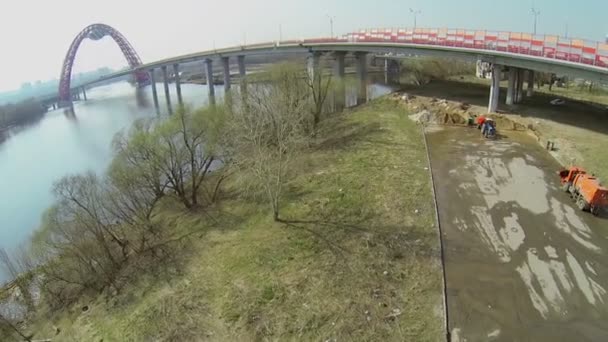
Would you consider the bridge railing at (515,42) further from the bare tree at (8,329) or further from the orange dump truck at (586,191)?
the bare tree at (8,329)

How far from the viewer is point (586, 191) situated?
16.5m

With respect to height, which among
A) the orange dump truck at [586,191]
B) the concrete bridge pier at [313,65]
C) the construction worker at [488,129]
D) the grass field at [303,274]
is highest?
the concrete bridge pier at [313,65]

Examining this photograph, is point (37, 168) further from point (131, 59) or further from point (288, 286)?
point (131, 59)

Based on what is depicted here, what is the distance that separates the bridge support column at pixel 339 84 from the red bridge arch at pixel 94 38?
83.1 meters

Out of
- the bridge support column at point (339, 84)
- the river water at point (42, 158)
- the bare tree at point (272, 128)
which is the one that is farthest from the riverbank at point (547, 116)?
the bare tree at point (272, 128)

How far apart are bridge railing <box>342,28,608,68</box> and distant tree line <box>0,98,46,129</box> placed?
81.3 m

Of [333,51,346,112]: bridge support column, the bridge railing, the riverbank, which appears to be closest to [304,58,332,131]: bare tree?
[333,51,346,112]: bridge support column

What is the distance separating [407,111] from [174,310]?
1237 inches

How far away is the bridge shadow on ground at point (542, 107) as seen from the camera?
95.5ft

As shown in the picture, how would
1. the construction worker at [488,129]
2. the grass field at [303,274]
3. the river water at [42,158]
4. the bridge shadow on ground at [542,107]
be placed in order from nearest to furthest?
the grass field at [303,274] < the construction worker at [488,129] < the bridge shadow on ground at [542,107] < the river water at [42,158]

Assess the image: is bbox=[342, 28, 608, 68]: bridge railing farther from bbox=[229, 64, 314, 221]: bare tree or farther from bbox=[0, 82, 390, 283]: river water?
bbox=[229, 64, 314, 221]: bare tree

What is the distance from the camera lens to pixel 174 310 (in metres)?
13.9

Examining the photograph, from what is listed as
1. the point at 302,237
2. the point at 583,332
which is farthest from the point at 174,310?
the point at 583,332

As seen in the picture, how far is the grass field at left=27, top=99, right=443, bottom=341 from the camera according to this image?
469 inches
